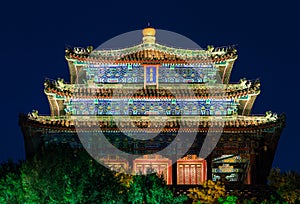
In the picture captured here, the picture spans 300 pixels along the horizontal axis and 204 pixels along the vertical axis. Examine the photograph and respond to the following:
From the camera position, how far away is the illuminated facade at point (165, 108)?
4794 cm

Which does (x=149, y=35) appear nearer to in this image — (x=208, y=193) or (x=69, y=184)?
(x=208, y=193)

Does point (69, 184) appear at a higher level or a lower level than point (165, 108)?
lower

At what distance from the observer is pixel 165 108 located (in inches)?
1980

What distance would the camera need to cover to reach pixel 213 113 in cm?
5044

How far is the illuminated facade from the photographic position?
47938 millimetres

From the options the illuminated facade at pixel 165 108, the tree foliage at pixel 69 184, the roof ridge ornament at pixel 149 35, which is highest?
the roof ridge ornament at pixel 149 35

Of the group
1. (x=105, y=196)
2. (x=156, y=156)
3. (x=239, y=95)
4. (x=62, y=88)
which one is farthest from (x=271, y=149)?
(x=105, y=196)

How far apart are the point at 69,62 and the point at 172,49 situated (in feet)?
24.5

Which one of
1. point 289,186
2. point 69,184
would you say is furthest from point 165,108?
point 69,184

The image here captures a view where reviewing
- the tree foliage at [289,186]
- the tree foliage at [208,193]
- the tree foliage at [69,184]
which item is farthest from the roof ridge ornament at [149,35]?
the tree foliage at [69,184]

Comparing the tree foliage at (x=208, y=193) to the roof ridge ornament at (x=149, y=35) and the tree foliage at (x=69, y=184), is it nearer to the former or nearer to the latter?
the tree foliage at (x=69, y=184)

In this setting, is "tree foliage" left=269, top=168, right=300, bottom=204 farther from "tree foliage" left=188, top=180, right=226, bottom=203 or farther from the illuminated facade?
the illuminated facade

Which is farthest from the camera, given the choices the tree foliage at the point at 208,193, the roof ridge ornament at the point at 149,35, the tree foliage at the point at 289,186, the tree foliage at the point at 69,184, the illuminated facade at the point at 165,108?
the roof ridge ornament at the point at 149,35

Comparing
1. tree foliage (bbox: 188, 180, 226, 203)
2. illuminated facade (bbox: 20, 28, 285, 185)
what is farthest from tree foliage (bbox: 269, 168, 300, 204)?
illuminated facade (bbox: 20, 28, 285, 185)
